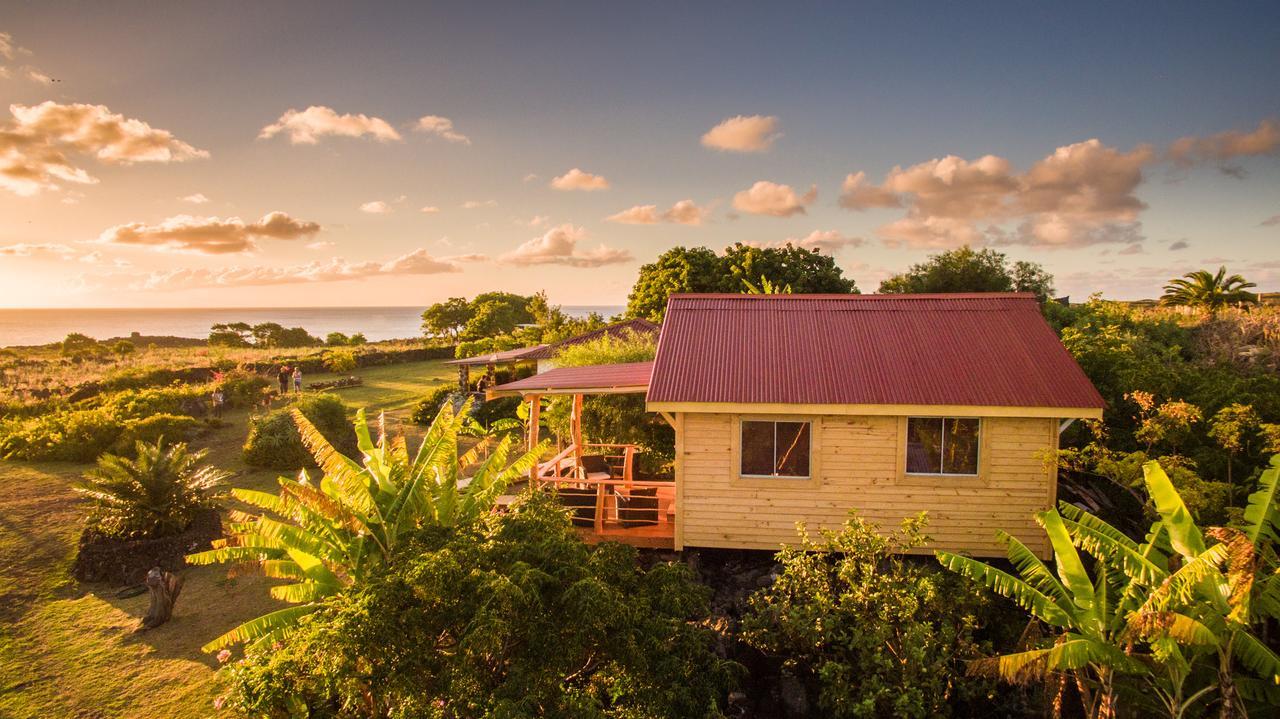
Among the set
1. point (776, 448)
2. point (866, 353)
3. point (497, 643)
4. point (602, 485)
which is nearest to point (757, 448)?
point (776, 448)

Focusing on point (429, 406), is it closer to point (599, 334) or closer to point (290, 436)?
point (290, 436)

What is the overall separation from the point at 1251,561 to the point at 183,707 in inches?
516

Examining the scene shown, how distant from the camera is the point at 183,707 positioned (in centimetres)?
818

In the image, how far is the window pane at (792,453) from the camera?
431 inches

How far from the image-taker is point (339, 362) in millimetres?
40156

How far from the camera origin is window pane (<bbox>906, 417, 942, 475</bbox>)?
1075cm

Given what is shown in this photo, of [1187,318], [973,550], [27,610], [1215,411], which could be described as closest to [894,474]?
[973,550]

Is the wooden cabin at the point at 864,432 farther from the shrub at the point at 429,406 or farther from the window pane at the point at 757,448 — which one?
the shrub at the point at 429,406

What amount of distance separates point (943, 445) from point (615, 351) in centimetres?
1151

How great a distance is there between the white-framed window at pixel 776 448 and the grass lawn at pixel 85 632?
9128 millimetres

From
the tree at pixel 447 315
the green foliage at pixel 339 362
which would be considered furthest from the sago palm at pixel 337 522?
the tree at pixel 447 315

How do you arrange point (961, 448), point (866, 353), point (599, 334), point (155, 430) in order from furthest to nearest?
point (599, 334), point (155, 430), point (866, 353), point (961, 448)

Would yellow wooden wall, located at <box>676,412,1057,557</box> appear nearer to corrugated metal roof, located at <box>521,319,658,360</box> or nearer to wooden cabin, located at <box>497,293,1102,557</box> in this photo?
wooden cabin, located at <box>497,293,1102,557</box>

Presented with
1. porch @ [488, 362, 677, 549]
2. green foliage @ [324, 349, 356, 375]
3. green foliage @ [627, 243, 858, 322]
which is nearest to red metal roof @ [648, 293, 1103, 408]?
porch @ [488, 362, 677, 549]
